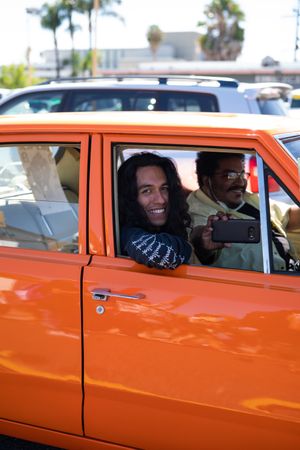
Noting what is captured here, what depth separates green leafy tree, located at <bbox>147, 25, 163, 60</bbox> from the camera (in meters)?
67.9

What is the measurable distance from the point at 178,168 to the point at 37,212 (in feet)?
2.36

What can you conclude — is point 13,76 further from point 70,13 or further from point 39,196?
point 39,196

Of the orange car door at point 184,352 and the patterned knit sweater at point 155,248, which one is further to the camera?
the patterned knit sweater at point 155,248

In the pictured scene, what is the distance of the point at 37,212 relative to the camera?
113 inches

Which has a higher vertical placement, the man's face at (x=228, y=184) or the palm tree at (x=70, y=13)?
the palm tree at (x=70, y=13)

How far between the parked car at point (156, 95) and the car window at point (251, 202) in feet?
11.2

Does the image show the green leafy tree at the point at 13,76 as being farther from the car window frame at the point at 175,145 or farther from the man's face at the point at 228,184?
the car window frame at the point at 175,145

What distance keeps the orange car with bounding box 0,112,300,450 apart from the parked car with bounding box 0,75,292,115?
11.6 ft

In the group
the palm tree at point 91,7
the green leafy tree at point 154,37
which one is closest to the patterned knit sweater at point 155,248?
the palm tree at point 91,7

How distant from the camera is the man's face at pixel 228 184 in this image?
113 inches

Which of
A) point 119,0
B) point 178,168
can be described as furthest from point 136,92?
point 119,0

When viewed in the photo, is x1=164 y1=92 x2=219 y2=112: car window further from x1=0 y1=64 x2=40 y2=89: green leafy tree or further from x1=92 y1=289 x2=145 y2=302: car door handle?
x1=0 y1=64 x2=40 y2=89: green leafy tree

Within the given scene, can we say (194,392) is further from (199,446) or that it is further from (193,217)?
(193,217)

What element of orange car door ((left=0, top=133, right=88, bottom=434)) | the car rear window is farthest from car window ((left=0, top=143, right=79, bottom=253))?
the car rear window
